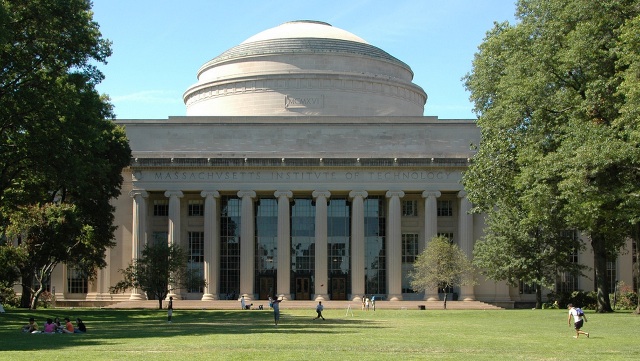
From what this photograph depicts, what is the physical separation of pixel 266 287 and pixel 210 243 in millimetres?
6660

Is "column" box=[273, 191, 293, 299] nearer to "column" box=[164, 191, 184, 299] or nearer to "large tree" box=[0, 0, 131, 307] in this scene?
"column" box=[164, 191, 184, 299]

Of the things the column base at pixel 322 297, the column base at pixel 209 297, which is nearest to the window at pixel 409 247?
the column base at pixel 322 297

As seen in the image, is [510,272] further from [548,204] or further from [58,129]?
[58,129]

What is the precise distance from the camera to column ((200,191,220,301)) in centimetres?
8225

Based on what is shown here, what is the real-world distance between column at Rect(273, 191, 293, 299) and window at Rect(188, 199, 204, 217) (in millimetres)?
7709

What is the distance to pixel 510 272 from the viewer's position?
69875 millimetres

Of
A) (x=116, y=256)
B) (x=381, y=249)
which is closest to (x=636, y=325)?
(x=381, y=249)

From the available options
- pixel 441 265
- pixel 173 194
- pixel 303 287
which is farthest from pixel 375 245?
pixel 173 194

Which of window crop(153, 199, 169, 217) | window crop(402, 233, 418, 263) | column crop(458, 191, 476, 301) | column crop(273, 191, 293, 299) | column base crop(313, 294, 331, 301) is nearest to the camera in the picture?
column base crop(313, 294, 331, 301)

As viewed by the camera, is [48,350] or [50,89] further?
[50,89]

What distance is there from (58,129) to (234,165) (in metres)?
36.1

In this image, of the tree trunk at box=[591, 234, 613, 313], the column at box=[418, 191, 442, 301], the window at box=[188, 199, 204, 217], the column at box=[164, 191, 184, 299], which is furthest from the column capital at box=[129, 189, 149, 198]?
the tree trunk at box=[591, 234, 613, 313]

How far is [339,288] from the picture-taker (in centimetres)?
8469

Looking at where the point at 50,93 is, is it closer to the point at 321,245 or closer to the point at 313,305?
the point at 313,305
